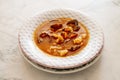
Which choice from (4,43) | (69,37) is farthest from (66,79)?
(4,43)

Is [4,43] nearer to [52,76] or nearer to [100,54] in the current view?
[52,76]

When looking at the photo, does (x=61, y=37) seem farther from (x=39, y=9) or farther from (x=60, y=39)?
(x=39, y=9)

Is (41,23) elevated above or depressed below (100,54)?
above

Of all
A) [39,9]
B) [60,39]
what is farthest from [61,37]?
[39,9]

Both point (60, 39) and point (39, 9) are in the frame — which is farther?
point (39, 9)
